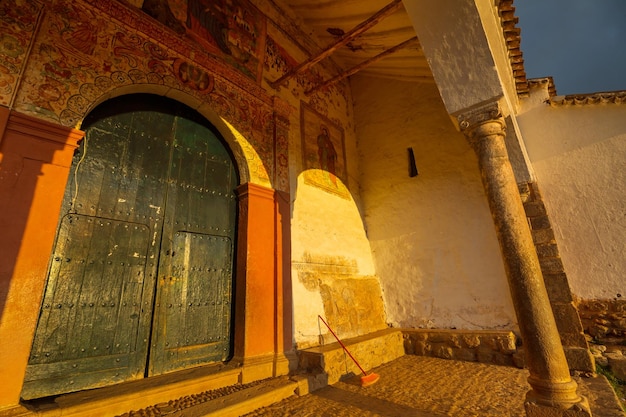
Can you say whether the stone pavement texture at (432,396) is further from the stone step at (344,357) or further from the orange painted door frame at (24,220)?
the orange painted door frame at (24,220)

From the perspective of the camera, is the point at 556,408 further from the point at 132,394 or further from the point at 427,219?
the point at 427,219

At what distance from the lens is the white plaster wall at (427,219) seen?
4.50 meters

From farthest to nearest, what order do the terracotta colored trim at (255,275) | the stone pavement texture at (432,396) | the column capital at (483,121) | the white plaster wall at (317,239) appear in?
the white plaster wall at (317,239), the terracotta colored trim at (255,275), the column capital at (483,121), the stone pavement texture at (432,396)

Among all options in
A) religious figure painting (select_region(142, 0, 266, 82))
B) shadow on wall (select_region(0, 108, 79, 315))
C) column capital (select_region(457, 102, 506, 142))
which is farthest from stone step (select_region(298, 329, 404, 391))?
religious figure painting (select_region(142, 0, 266, 82))

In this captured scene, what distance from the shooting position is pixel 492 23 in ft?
10.1

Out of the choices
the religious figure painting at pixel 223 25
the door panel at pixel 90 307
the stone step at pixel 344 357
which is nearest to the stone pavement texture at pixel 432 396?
the stone step at pixel 344 357

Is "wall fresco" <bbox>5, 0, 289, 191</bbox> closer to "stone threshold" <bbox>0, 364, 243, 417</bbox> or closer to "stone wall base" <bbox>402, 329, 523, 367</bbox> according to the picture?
"stone threshold" <bbox>0, 364, 243, 417</bbox>

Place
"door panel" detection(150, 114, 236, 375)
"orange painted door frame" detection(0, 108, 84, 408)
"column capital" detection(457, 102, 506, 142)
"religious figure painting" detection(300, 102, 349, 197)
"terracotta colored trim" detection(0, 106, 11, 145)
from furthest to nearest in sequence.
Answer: "religious figure painting" detection(300, 102, 349, 197) → "door panel" detection(150, 114, 236, 375) → "column capital" detection(457, 102, 506, 142) → "terracotta colored trim" detection(0, 106, 11, 145) → "orange painted door frame" detection(0, 108, 84, 408)

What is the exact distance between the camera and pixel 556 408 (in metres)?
2.02

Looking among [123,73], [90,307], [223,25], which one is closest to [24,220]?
[90,307]

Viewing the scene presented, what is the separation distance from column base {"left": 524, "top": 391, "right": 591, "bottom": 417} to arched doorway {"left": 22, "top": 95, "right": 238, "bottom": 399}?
274 centimetres

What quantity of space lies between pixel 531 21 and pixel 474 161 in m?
145

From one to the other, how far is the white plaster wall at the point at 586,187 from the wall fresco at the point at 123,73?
12.7 ft

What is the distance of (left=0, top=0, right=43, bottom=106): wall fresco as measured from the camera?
217cm
